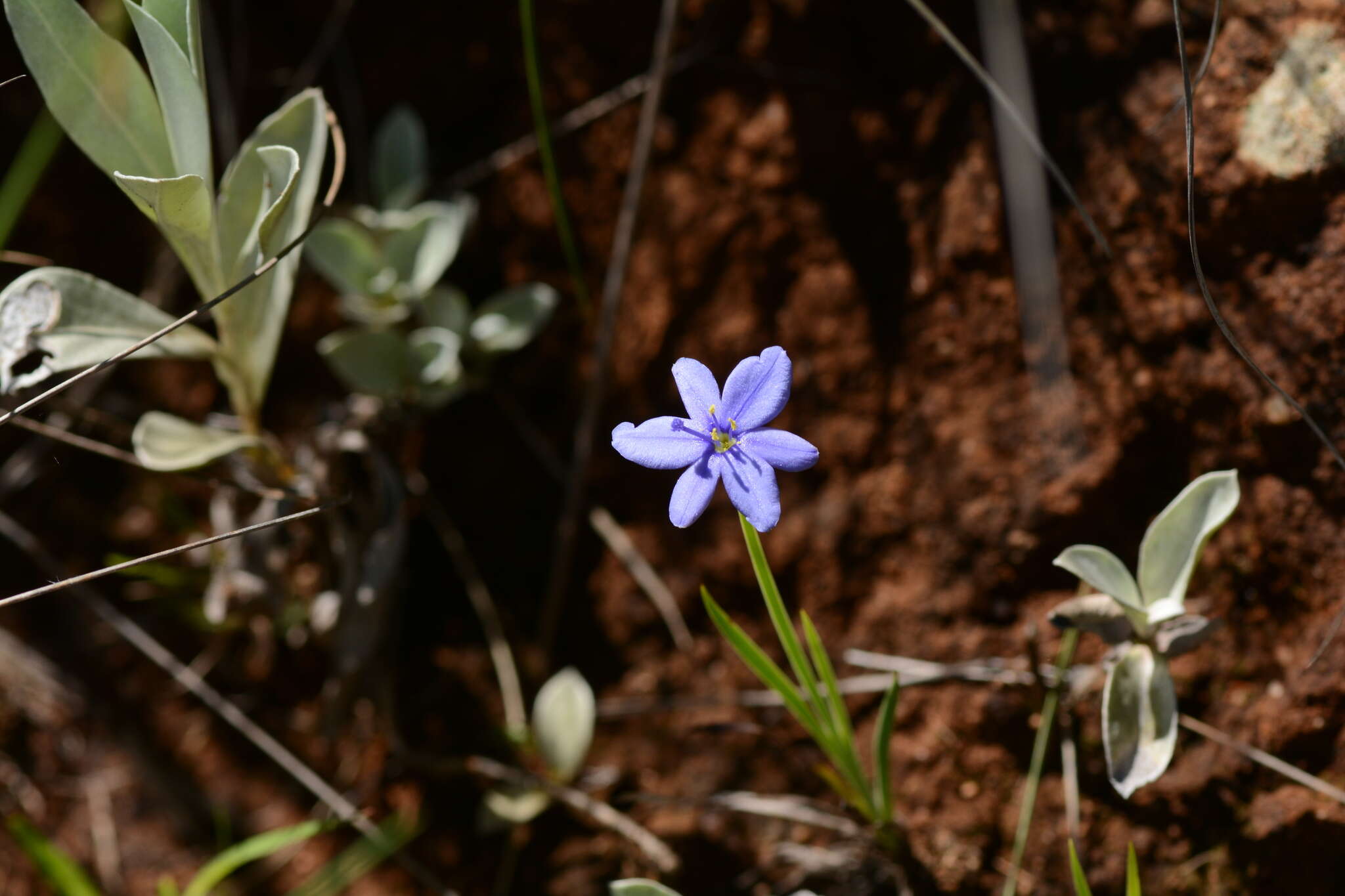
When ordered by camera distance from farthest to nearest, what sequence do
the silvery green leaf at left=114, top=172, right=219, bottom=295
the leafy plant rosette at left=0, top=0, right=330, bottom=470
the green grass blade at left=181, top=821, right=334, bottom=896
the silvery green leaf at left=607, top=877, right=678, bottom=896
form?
the green grass blade at left=181, top=821, right=334, bottom=896
the silvery green leaf at left=607, top=877, right=678, bottom=896
the leafy plant rosette at left=0, top=0, right=330, bottom=470
the silvery green leaf at left=114, top=172, right=219, bottom=295

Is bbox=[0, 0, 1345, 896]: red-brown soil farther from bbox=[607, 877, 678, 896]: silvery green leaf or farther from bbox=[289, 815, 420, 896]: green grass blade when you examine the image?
bbox=[607, 877, 678, 896]: silvery green leaf

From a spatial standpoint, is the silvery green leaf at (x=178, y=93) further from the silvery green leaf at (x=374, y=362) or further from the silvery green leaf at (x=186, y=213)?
the silvery green leaf at (x=374, y=362)

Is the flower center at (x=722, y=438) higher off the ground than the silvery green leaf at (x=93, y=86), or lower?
lower

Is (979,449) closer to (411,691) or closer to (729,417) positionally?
(729,417)

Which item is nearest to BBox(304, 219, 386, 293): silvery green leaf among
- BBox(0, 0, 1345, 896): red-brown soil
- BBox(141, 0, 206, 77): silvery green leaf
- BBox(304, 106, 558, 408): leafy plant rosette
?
BBox(304, 106, 558, 408): leafy plant rosette

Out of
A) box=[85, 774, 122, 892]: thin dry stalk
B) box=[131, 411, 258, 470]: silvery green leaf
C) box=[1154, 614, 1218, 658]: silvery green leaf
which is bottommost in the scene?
box=[85, 774, 122, 892]: thin dry stalk

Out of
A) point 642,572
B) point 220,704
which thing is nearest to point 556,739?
point 642,572

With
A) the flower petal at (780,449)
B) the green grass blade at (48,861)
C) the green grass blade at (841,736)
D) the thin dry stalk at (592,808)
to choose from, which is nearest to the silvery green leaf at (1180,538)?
the green grass blade at (841,736)

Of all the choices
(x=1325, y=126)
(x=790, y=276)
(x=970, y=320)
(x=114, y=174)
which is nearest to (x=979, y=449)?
(x=970, y=320)
